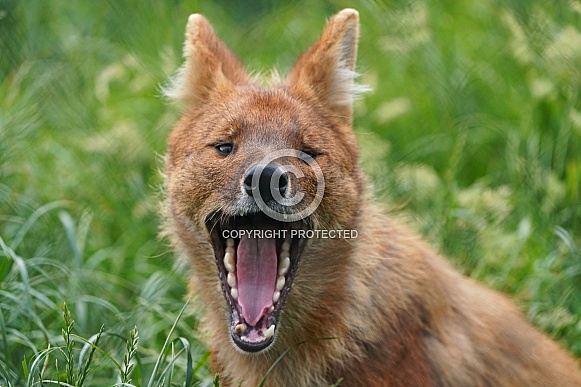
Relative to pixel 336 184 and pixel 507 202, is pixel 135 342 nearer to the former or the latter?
pixel 336 184

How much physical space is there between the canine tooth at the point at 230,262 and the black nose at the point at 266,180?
554 mm

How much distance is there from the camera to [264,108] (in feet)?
17.2

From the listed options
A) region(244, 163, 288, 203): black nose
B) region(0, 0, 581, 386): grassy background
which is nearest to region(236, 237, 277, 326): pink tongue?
region(244, 163, 288, 203): black nose

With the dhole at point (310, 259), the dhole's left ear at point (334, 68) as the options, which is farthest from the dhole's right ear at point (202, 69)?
the dhole's left ear at point (334, 68)

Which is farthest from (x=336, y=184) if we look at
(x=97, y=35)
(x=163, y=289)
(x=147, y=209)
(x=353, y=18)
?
→ (x=97, y=35)

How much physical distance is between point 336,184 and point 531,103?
3.61 m

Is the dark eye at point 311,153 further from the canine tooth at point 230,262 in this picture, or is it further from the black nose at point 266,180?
the canine tooth at point 230,262

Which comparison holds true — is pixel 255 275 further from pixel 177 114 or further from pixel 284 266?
pixel 177 114

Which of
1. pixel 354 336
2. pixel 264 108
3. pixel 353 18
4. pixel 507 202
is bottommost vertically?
pixel 354 336

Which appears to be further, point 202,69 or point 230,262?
point 202,69

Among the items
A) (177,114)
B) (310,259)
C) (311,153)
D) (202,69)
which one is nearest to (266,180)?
(311,153)

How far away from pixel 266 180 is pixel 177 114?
2412 millimetres

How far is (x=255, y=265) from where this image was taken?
5090mm

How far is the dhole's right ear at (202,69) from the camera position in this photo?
566 centimetres
